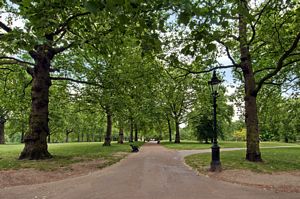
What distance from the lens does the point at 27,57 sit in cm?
1895

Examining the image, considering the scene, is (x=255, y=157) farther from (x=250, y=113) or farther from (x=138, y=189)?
(x=138, y=189)

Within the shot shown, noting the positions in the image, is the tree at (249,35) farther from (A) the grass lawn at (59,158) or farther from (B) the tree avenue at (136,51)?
(A) the grass lawn at (59,158)

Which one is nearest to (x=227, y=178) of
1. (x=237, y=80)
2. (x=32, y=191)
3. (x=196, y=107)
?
(x=32, y=191)

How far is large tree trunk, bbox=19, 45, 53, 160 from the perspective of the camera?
13.5 meters

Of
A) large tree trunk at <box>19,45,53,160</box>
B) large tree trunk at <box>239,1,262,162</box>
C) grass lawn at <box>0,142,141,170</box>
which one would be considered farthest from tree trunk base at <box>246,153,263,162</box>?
large tree trunk at <box>19,45,53,160</box>

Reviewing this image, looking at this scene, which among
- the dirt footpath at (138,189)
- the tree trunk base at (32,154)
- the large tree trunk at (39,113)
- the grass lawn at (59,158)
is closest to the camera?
the dirt footpath at (138,189)

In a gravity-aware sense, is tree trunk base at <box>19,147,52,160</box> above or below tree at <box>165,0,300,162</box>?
below

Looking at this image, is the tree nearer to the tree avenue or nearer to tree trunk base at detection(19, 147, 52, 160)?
the tree avenue

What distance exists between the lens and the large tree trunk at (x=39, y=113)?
44.2 ft

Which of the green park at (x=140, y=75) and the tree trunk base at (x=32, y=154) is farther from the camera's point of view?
the tree trunk base at (x=32, y=154)

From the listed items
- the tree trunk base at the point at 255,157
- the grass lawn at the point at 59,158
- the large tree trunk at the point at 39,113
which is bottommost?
the grass lawn at the point at 59,158

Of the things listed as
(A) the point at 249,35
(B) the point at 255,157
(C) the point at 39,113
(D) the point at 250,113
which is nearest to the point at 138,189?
(B) the point at 255,157

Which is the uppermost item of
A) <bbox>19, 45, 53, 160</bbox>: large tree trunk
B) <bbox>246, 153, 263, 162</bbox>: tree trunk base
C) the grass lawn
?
<bbox>19, 45, 53, 160</bbox>: large tree trunk

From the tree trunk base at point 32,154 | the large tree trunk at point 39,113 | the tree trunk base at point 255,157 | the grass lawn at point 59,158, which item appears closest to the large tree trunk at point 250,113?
the tree trunk base at point 255,157
